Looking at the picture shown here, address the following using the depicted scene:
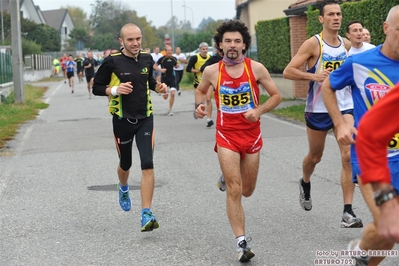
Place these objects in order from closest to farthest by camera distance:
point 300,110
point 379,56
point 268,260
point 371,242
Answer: point 371,242 → point 379,56 → point 268,260 → point 300,110

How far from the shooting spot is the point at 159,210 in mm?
8172

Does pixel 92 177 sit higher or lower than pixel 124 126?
lower

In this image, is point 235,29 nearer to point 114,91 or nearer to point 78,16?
point 114,91

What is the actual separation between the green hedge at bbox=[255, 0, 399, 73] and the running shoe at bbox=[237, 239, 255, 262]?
34.8ft

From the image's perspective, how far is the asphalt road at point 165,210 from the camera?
6387mm

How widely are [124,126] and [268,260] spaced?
2.19 m

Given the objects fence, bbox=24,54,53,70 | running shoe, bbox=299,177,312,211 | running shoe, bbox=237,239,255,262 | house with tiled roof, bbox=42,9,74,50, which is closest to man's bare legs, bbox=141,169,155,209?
running shoe, bbox=237,239,255,262

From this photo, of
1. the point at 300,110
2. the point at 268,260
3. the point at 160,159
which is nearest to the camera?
the point at 268,260

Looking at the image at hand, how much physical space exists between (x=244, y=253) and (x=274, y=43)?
2092cm

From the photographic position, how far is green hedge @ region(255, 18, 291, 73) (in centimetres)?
2500

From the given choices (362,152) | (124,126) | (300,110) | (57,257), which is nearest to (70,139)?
(300,110)

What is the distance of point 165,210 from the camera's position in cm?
816

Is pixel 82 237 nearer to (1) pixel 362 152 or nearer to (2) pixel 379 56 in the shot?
(2) pixel 379 56

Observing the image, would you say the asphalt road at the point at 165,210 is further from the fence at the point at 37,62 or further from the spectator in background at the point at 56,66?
the spectator in background at the point at 56,66
